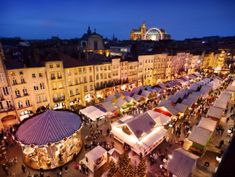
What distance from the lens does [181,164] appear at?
15180mm

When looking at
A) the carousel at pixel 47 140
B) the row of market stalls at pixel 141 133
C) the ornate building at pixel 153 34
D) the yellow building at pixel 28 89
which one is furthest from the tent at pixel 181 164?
the ornate building at pixel 153 34

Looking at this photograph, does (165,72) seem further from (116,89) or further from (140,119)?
(140,119)

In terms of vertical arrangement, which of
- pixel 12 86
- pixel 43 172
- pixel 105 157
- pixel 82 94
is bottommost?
pixel 43 172

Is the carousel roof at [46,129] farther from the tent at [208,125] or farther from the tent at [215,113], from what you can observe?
the tent at [215,113]

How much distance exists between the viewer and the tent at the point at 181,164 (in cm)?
1463

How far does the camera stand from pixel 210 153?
19.9m

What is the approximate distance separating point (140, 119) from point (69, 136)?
9.37 m

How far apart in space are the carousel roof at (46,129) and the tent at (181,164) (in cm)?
1169

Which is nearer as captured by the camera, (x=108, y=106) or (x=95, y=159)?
(x=95, y=159)

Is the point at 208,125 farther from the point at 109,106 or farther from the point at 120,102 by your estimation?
the point at 109,106

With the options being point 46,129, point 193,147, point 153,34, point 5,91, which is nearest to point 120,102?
point 193,147

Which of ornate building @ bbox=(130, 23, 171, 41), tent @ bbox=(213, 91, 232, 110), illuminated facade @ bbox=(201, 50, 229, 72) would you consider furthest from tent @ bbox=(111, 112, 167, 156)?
ornate building @ bbox=(130, 23, 171, 41)

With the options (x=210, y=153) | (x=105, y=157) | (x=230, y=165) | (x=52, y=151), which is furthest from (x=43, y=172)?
(x=210, y=153)

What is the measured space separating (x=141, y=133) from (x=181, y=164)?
588 centimetres
